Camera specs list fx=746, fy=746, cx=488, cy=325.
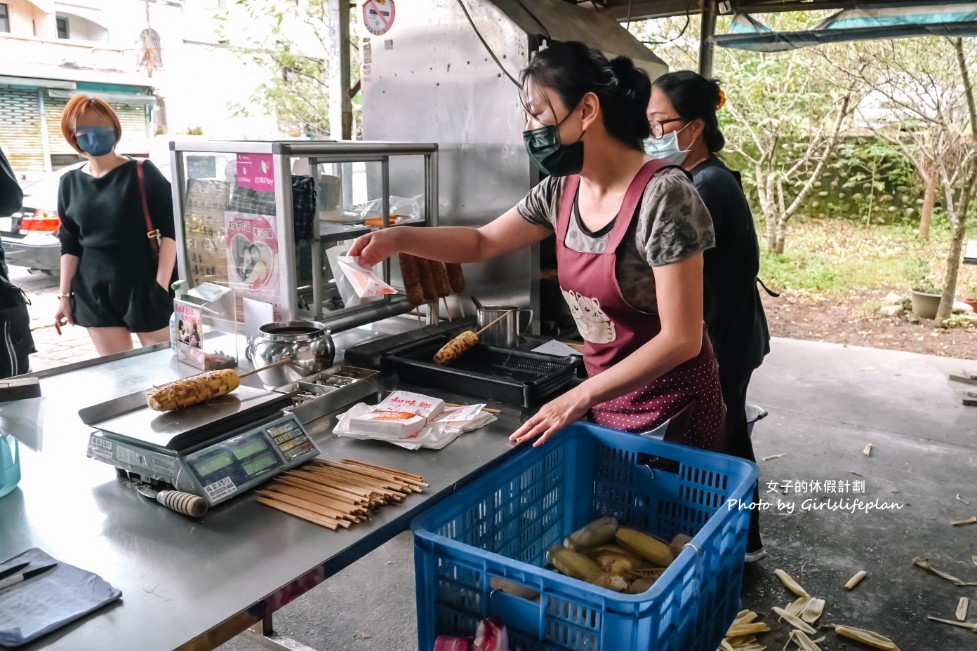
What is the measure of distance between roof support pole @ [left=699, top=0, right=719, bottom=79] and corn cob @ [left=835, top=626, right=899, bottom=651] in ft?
10.6

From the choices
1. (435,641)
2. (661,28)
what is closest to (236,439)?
(435,641)

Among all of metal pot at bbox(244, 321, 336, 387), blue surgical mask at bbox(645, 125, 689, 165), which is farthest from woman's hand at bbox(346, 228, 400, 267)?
blue surgical mask at bbox(645, 125, 689, 165)

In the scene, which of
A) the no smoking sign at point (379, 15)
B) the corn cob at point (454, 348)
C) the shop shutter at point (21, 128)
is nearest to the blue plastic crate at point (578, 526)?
the corn cob at point (454, 348)

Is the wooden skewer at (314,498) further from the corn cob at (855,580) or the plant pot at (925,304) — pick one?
the plant pot at (925,304)

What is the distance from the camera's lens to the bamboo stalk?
142cm

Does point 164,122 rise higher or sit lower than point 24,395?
higher

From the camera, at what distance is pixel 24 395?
2064 millimetres

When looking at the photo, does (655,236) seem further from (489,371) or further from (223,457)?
(223,457)

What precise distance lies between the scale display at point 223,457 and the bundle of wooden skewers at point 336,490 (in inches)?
1.4

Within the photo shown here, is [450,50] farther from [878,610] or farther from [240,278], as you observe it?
[878,610]

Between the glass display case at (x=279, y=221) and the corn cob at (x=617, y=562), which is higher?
the glass display case at (x=279, y=221)

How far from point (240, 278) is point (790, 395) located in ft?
13.2

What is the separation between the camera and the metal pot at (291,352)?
2.15m

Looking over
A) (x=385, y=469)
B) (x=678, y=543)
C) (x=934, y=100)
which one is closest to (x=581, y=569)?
(x=678, y=543)
